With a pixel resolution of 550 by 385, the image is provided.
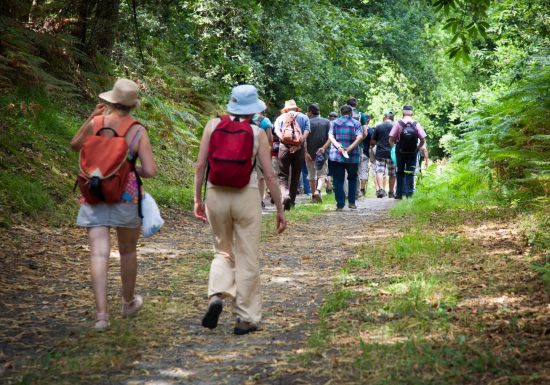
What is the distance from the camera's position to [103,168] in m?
5.30

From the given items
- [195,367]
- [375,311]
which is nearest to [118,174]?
[195,367]

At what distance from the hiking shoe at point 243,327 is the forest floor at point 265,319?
0.06 meters

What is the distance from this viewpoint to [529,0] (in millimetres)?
12969

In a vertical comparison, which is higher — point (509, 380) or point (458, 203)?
point (458, 203)

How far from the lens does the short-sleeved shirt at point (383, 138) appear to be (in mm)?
18406

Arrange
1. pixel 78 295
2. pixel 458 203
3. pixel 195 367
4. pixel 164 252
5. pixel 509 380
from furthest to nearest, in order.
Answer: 1. pixel 458 203
2. pixel 164 252
3. pixel 78 295
4. pixel 195 367
5. pixel 509 380

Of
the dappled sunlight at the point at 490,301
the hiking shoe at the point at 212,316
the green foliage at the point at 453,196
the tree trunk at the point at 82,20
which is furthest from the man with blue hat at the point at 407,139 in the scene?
the hiking shoe at the point at 212,316

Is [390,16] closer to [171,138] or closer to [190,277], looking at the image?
[171,138]

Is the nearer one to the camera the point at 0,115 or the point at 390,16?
the point at 0,115

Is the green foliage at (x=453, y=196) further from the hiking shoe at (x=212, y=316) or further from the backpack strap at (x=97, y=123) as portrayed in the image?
the backpack strap at (x=97, y=123)

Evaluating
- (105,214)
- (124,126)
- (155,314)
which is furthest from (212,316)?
(124,126)

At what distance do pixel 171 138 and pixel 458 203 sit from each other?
7.26m

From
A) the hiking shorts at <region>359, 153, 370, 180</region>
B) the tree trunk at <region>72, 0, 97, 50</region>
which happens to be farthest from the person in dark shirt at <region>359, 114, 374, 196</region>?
the tree trunk at <region>72, 0, 97, 50</region>

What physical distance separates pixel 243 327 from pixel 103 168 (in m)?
1.50
